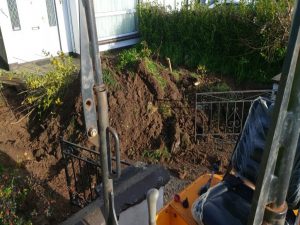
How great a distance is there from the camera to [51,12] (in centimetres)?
902

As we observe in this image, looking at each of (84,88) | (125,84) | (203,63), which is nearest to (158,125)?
(125,84)

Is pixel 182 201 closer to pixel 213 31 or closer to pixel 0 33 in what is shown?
pixel 213 31

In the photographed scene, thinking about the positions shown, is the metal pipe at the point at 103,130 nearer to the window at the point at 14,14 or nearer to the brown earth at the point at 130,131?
the brown earth at the point at 130,131

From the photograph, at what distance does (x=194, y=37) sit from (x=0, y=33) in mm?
5355

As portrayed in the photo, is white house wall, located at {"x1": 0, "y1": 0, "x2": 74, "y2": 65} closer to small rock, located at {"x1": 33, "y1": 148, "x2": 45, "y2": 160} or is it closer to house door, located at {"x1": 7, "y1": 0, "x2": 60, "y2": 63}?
house door, located at {"x1": 7, "y1": 0, "x2": 60, "y2": 63}

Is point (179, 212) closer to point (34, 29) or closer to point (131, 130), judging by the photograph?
point (131, 130)

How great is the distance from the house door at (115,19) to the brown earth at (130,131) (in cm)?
404

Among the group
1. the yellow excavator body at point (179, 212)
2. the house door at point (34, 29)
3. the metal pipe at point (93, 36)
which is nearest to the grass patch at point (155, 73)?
the house door at point (34, 29)

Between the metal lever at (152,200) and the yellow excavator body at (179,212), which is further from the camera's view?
the yellow excavator body at (179,212)

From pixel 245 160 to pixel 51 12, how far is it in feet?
27.2

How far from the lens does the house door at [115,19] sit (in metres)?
10.1

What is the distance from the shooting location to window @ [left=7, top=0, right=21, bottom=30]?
26.8 feet

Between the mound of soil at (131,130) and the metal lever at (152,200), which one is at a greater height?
the metal lever at (152,200)

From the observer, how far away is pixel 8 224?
343 cm
